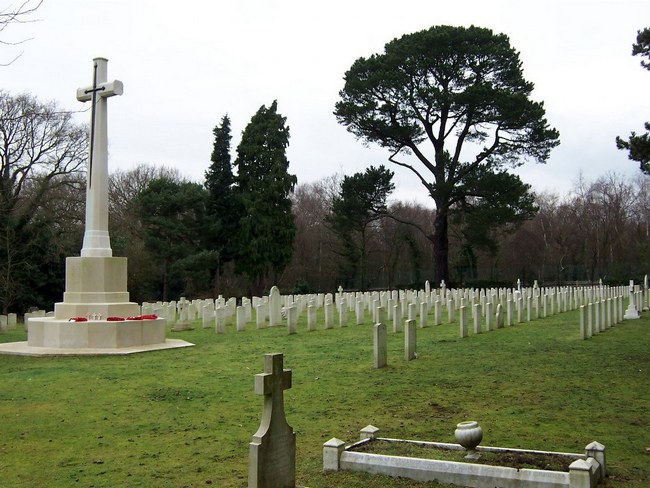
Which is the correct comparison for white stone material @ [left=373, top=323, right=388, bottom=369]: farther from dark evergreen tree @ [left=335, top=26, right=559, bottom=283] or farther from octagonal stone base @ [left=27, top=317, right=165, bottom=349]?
dark evergreen tree @ [left=335, top=26, right=559, bottom=283]

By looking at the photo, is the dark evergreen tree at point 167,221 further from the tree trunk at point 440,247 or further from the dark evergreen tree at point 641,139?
the dark evergreen tree at point 641,139

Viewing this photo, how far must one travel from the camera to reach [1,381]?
408 inches

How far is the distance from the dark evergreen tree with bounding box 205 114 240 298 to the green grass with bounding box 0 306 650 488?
1025 inches

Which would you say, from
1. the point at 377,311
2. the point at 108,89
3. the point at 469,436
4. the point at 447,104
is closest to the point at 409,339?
the point at 377,311

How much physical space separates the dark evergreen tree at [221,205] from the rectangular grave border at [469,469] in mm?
33917

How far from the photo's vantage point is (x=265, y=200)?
3850 centimetres

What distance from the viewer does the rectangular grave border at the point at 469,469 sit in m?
4.73

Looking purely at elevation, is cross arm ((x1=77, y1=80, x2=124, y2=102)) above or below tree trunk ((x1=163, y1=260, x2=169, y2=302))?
above

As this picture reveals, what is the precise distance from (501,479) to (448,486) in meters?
0.43

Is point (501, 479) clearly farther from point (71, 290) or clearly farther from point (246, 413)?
point (71, 290)

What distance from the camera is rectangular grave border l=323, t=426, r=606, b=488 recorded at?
15.5 ft

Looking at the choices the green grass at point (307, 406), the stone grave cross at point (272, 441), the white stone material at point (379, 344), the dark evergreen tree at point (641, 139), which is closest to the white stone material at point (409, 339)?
the green grass at point (307, 406)

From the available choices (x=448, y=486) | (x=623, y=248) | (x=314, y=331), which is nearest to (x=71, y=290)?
(x=314, y=331)

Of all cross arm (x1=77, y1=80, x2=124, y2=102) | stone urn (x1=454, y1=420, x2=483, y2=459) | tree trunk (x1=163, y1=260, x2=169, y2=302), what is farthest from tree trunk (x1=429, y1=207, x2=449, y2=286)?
stone urn (x1=454, y1=420, x2=483, y2=459)
